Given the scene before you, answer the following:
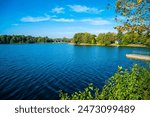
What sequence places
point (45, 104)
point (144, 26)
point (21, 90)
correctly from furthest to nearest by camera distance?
point (21, 90), point (144, 26), point (45, 104)

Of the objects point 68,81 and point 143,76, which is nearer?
point 143,76

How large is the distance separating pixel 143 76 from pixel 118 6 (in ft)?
14.5

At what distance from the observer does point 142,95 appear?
11008 mm

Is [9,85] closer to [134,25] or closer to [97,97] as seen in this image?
[97,97]

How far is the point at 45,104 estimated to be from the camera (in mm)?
7531

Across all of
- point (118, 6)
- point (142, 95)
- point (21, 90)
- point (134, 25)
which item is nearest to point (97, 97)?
point (142, 95)

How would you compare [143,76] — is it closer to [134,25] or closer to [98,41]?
[134,25]

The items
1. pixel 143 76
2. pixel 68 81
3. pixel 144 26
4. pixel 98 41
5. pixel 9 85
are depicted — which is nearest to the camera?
Answer: pixel 144 26

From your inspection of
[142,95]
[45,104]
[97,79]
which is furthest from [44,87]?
[45,104]

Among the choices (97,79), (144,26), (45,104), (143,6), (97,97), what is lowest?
(97,79)

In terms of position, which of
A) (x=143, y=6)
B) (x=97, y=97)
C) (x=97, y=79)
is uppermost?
(x=143, y=6)

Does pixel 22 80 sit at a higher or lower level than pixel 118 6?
lower

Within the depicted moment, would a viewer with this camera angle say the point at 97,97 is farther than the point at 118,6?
Yes

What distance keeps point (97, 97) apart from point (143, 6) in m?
5.82
